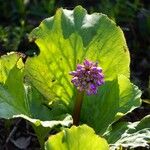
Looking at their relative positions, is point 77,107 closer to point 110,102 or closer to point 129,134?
point 110,102

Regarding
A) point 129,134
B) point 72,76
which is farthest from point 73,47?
point 129,134

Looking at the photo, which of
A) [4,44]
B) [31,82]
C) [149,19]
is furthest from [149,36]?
[31,82]

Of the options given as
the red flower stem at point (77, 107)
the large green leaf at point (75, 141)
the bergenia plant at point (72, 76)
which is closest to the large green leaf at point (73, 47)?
the bergenia plant at point (72, 76)

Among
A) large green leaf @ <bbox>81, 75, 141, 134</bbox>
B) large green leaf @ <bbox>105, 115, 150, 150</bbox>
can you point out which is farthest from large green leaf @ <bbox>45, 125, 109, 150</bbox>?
large green leaf @ <bbox>81, 75, 141, 134</bbox>

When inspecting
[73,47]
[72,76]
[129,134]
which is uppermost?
[73,47]

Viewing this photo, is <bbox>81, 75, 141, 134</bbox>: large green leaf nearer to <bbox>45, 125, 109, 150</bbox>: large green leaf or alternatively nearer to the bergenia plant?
the bergenia plant

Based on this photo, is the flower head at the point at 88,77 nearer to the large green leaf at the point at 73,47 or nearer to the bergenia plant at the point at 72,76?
the bergenia plant at the point at 72,76
